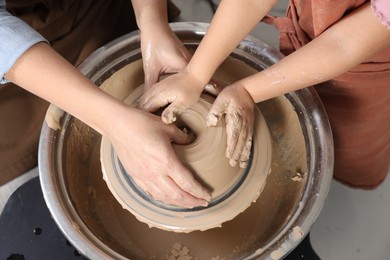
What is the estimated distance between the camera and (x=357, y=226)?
5.46ft

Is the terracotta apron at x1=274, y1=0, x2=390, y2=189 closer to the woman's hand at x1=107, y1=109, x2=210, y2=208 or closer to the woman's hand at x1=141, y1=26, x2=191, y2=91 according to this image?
the woman's hand at x1=141, y1=26, x2=191, y2=91

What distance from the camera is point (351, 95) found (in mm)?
1281

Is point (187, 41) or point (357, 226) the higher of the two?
point (187, 41)

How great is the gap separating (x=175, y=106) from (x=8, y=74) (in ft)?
1.30

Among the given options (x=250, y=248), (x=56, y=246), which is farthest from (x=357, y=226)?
(x=56, y=246)

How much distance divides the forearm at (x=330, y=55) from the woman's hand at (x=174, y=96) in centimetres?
15

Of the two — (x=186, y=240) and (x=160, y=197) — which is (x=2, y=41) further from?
(x=186, y=240)

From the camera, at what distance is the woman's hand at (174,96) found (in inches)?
42.7

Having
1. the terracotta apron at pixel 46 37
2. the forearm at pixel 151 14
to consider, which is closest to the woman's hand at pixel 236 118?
the forearm at pixel 151 14

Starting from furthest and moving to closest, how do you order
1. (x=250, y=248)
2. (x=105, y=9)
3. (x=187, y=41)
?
(x=105, y=9) → (x=187, y=41) → (x=250, y=248)

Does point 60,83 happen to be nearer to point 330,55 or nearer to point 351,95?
Result: point 330,55

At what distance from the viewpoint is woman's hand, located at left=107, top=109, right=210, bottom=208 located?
1032 millimetres

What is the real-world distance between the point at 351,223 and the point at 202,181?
0.82m

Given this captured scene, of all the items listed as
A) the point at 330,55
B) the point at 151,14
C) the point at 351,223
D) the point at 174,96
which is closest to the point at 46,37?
the point at 151,14
